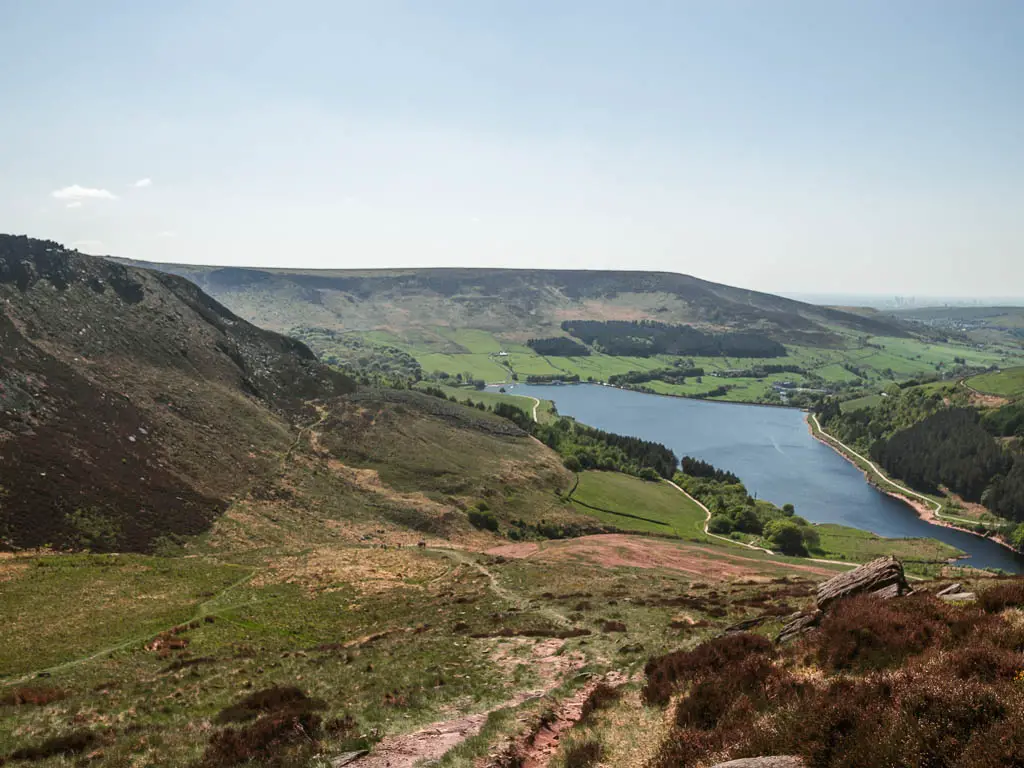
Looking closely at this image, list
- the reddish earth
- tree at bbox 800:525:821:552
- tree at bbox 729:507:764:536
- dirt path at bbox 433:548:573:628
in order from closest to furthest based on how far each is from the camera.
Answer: dirt path at bbox 433:548:573:628 < the reddish earth < tree at bbox 800:525:821:552 < tree at bbox 729:507:764:536

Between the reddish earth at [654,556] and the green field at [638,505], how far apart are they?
79.9 ft

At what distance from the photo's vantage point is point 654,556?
2640 inches

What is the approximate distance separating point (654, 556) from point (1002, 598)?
50609mm

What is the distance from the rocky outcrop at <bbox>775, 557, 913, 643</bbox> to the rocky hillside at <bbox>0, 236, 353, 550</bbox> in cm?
5477

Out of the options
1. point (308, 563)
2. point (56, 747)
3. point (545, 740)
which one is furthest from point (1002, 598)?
point (308, 563)

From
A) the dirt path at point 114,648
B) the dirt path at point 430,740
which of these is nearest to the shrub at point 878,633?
the dirt path at point 430,740

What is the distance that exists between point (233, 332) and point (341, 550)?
3384 inches

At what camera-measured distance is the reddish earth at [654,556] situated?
6088 cm

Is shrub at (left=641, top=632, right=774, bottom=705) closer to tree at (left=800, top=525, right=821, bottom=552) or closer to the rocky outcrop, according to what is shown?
the rocky outcrop

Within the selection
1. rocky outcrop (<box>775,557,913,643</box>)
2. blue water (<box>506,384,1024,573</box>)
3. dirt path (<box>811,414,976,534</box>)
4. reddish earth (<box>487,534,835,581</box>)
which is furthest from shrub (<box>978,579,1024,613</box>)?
dirt path (<box>811,414,976,534</box>)

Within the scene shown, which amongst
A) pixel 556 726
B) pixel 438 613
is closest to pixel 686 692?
pixel 556 726

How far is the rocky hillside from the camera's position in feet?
178

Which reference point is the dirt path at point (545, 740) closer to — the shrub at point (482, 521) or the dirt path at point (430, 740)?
the dirt path at point (430, 740)

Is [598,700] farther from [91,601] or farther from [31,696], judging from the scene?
[91,601]
